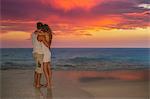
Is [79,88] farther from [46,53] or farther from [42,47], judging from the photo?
[42,47]

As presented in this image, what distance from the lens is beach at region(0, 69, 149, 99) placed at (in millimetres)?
4953

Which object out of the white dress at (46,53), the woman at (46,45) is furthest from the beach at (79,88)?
the white dress at (46,53)

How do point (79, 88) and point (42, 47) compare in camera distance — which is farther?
point (79, 88)

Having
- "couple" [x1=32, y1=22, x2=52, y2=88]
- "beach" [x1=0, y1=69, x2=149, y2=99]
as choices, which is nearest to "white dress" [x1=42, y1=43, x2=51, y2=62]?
"couple" [x1=32, y1=22, x2=52, y2=88]

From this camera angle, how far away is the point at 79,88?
557 centimetres

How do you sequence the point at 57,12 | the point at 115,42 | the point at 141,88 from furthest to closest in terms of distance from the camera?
the point at 115,42
the point at 57,12
the point at 141,88

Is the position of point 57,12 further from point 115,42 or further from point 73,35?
point 115,42

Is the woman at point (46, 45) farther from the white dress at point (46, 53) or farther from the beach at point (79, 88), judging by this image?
the beach at point (79, 88)

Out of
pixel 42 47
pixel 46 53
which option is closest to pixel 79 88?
pixel 46 53

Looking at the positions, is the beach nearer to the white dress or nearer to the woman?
the woman

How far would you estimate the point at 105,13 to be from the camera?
29.4ft

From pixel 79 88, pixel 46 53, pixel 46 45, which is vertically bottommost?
pixel 79 88

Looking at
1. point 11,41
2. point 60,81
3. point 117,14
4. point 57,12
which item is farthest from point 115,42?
point 60,81

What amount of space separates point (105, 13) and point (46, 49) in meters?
3.84
